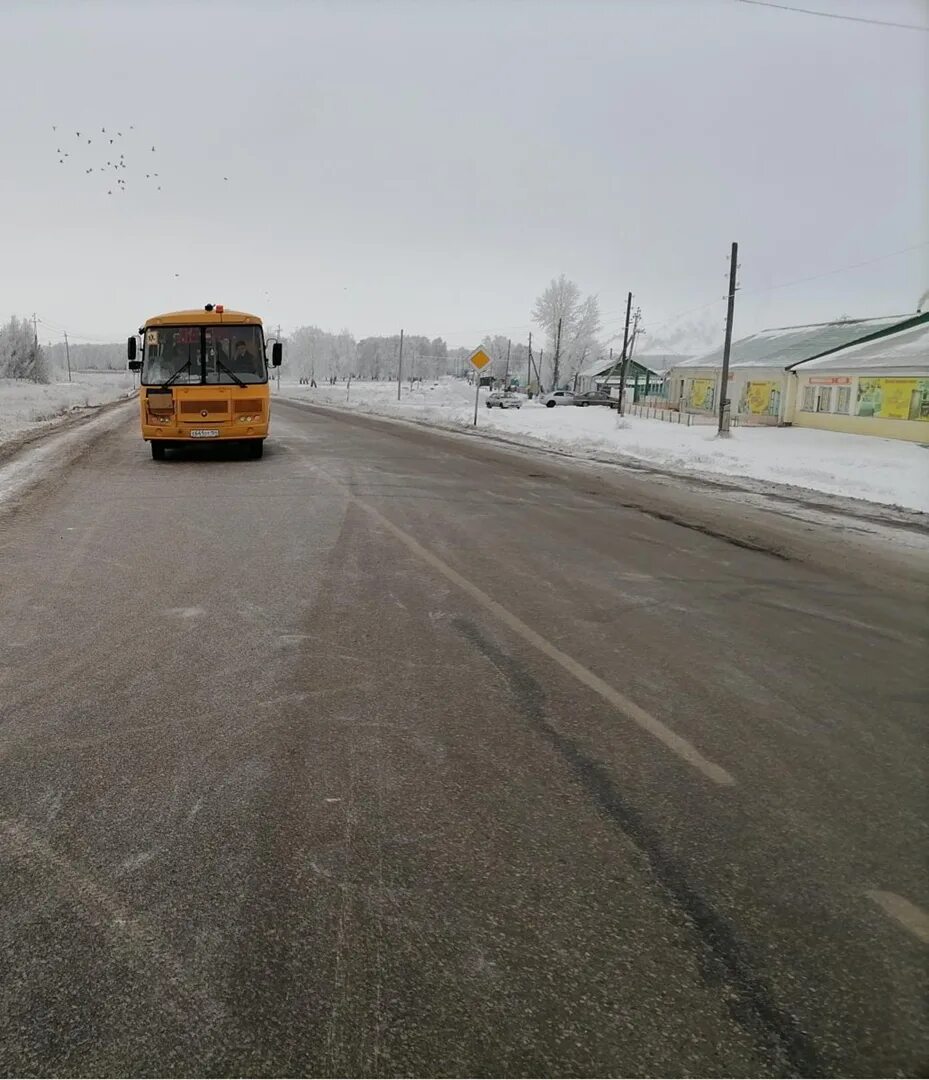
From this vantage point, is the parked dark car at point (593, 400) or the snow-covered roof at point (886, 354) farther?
the parked dark car at point (593, 400)

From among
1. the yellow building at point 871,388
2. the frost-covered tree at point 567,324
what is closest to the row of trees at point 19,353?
the frost-covered tree at point 567,324

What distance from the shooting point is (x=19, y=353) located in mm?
101312

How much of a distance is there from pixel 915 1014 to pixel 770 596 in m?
4.51

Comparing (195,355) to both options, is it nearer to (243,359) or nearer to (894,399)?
(243,359)

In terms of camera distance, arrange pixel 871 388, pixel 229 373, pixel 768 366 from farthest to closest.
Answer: pixel 768 366 → pixel 871 388 → pixel 229 373

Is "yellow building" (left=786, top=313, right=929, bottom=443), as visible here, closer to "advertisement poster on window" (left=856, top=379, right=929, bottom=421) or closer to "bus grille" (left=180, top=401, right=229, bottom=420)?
"advertisement poster on window" (left=856, top=379, right=929, bottom=421)

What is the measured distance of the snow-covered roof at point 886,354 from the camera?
1171 inches

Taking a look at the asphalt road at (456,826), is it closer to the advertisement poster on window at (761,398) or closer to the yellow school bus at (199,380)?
the yellow school bus at (199,380)

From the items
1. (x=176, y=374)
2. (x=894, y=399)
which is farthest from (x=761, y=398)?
(x=176, y=374)

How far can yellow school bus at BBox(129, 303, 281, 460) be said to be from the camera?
47.4 ft

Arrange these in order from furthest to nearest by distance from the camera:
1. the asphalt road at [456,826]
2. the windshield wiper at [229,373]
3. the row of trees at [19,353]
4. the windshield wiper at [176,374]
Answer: the row of trees at [19,353], the windshield wiper at [229,373], the windshield wiper at [176,374], the asphalt road at [456,826]

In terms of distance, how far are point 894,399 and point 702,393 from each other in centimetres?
1921

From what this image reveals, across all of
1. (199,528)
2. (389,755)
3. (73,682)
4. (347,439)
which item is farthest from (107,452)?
(389,755)

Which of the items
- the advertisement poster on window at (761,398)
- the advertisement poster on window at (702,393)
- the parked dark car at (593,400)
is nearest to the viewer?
the advertisement poster on window at (761,398)
